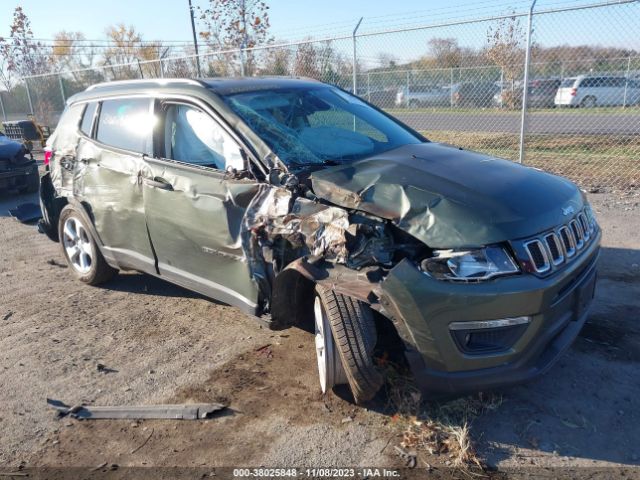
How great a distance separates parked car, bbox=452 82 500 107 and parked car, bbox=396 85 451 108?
32 cm

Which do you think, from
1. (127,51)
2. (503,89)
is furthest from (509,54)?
(127,51)

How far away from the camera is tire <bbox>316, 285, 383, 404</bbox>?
112 inches

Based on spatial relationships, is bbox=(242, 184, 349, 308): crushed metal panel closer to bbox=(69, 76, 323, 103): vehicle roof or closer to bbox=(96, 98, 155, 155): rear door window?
bbox=(69, 76, 323, 103): vehicle roof

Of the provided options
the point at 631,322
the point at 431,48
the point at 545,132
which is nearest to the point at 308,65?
the point at 431,48

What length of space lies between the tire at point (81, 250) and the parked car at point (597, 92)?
472 inches

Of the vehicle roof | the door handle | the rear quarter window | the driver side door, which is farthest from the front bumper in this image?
the rear quarter window

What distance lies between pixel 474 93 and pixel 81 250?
12321 millimetres

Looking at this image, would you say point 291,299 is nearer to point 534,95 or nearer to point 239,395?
point 239,395

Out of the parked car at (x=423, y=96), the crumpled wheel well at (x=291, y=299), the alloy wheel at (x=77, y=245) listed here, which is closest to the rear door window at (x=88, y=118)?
the alloy wheel at (x=77, y=245)

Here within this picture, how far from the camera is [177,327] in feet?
14.4

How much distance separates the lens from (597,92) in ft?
46.6

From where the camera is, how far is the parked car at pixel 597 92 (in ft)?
43.4

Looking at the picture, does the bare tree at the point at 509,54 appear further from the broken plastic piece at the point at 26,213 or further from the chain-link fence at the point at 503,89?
the broken plastic piece at the point at 26,213

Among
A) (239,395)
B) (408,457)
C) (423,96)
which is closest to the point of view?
(408,457)
